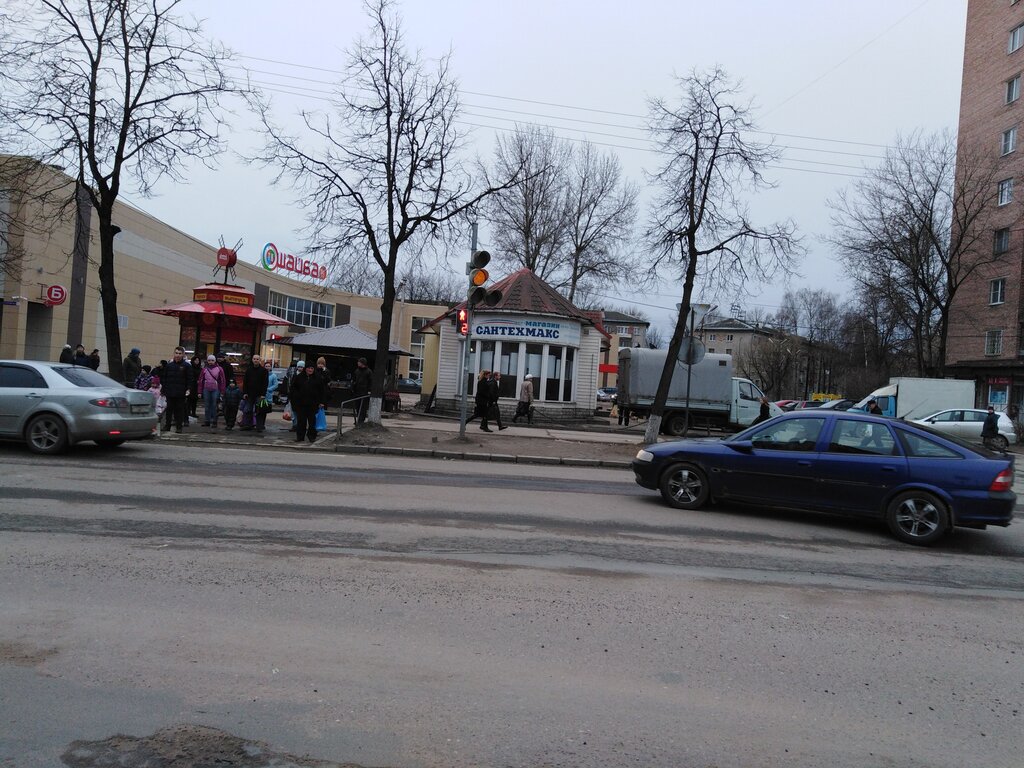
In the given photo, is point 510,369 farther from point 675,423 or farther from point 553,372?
point 675,423

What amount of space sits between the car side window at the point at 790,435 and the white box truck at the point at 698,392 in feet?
55.9

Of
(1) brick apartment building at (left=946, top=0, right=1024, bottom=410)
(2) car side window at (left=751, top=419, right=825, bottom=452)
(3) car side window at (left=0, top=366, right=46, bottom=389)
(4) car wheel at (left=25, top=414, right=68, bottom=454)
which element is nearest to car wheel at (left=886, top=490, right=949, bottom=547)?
(2) car side window at (left=751, top=419, right=825, bottom=452)

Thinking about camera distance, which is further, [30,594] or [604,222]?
[604,222]

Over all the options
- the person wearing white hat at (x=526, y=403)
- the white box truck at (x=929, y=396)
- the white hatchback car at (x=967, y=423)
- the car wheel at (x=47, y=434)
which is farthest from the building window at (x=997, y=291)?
the car wheel at (x=47, y=434)

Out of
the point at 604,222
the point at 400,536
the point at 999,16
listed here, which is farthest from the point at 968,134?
the point at 400,536

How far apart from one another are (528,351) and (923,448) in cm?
1808

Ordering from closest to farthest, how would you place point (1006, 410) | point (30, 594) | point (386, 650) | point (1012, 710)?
point (1012, 710), point (386, 650), point (30, 594), point (1006, 410)

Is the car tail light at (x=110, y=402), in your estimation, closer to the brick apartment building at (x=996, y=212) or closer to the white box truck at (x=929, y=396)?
the white box truck at (x=929, y=396)

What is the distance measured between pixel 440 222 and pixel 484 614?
14.9 m

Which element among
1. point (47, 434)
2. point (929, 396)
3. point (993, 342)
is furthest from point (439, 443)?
point (993, 342)

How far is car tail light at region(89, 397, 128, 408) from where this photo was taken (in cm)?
1123

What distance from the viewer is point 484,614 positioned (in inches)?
198

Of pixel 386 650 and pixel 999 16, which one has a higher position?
pixel 999 16

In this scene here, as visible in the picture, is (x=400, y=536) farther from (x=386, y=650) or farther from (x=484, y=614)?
(x=386, y=650)
